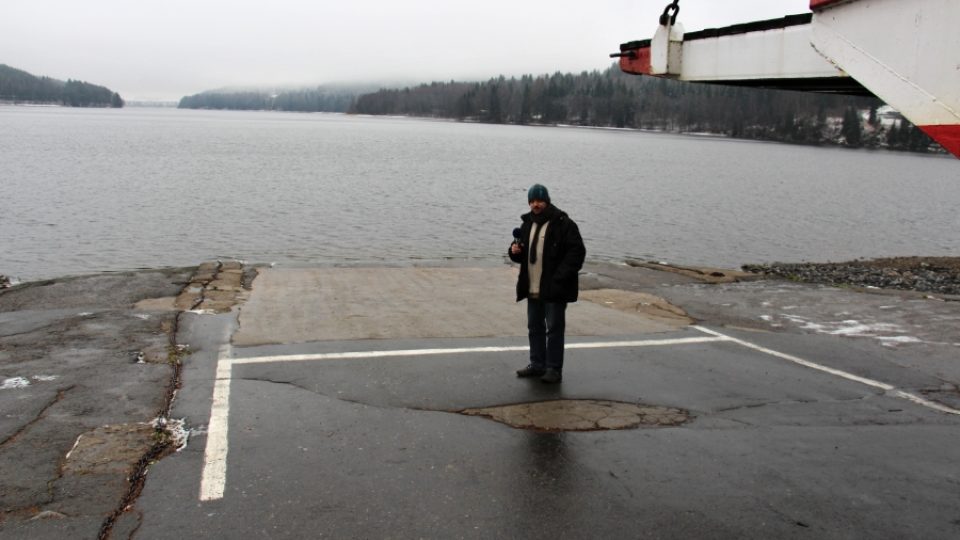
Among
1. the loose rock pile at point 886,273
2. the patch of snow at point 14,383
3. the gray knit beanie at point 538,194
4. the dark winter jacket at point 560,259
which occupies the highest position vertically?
the gray knit beanie at point 538,194

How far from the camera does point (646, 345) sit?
27.1 feet

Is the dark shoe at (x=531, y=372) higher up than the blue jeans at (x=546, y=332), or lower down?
lower down

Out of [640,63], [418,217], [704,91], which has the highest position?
[704,91]

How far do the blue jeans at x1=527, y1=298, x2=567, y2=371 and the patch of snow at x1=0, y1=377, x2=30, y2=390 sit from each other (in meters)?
4.52

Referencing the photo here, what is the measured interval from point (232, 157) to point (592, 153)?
144ft

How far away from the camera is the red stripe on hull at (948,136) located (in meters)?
3.00

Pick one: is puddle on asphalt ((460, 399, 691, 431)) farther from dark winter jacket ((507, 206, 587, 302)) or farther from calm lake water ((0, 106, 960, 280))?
calm lake water ((0, 106, 960, 280))

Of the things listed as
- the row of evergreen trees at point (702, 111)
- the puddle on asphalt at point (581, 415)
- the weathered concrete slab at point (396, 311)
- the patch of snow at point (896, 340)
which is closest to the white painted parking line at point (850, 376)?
the weathered concrete slab at point (396, 311)

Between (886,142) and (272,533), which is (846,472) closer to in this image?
(272,533)

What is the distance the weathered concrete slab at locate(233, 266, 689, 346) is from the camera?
8406 mm

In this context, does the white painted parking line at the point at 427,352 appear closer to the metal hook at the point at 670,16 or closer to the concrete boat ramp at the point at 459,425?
the concrete boat ramp at the point at 459,425

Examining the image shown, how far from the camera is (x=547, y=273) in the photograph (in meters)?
6.55

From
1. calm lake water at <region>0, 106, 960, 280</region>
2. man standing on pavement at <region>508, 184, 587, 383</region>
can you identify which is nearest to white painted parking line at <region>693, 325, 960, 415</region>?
man standing on pavement at <region>508, 184, 587, 383</region>

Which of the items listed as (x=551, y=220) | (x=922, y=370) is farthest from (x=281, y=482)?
(x=922, y=370)
